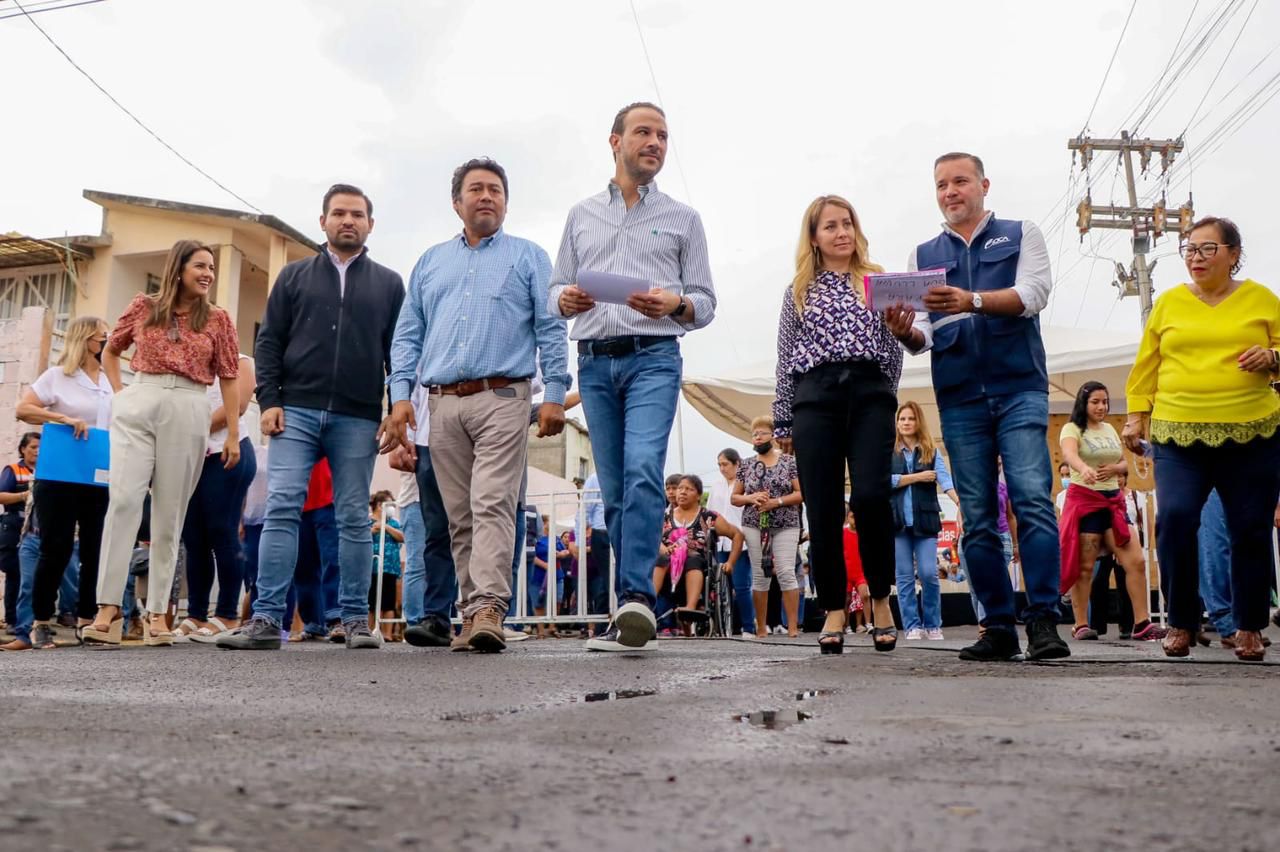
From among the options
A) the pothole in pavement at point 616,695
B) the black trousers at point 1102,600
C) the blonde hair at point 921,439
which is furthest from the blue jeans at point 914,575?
the pothole in pavement at point 616,695

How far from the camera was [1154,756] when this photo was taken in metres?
1.87

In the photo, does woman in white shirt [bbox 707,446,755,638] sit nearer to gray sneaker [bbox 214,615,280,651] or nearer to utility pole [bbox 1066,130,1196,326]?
gray sneaker [bbox 214,615,280,651]

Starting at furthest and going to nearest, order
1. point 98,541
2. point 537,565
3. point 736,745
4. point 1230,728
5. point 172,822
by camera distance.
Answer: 1. point 537,565
2. point 98,541
3. point 1230,728
4. point 736,745
5. point 172,822

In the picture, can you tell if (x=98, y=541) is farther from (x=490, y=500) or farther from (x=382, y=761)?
(x=382, y=761)

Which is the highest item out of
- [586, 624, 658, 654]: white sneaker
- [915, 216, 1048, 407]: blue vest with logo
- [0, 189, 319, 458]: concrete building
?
[0, 189, 319, 458]: concrete building

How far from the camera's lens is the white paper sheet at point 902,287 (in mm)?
4340

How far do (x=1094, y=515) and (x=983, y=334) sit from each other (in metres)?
4.07

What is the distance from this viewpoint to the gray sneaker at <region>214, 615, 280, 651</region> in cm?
523

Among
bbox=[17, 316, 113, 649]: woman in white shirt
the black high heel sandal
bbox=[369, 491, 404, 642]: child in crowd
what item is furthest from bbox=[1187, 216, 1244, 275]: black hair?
bbox=[369, 491, 404, 642]: child in crowd

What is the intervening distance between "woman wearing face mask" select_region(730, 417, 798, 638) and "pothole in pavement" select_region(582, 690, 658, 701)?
6.86 meters

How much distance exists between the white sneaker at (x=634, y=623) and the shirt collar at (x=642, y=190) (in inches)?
68.7

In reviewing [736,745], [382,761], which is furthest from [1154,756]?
[382,761]

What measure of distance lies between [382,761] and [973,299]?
3225mm

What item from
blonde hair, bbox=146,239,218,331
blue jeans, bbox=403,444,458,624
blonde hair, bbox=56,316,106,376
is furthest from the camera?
blonde hair, bbox=56,316,106,376
